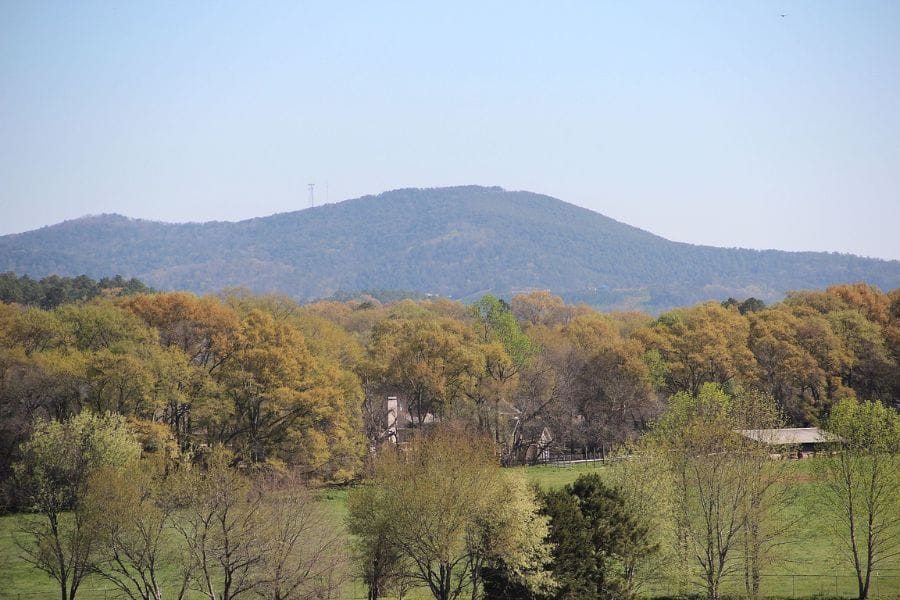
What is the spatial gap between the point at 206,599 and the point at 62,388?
23334 millimetres

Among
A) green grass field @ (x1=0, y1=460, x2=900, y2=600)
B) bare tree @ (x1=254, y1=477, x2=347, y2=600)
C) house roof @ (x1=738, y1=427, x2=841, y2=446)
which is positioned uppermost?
house roof @ (x1=738, y1=427, x2=841, y2=446)

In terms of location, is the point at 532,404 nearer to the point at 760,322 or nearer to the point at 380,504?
the point at 760,322

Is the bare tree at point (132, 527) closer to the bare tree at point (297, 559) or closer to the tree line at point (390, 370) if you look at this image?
the bare tree at point (297, 559)

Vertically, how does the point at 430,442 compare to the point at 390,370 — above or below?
below

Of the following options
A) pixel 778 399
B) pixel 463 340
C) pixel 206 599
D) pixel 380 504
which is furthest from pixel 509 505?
pixel 778 399

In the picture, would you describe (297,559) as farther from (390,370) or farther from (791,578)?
(390,370)

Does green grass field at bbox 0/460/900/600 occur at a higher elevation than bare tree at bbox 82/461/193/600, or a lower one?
lower

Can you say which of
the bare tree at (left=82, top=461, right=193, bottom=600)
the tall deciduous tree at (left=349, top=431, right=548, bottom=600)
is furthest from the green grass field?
the tall deciduous tree at (left=349, top=431, right=548, bottom=600)

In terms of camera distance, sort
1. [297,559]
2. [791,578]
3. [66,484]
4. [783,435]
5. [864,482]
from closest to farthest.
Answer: [297,559], [864,482], [791,578], [66,484], [783,435]

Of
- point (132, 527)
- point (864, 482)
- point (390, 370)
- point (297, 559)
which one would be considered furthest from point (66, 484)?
point (864, 482)

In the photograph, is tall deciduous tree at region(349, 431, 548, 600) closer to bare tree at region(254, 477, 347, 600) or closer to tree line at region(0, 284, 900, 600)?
tree line at region(0, 284, 900, 600)

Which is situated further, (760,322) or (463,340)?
(760,322)

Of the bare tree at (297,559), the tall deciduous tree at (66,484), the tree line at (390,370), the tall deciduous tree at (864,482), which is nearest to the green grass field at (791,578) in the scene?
the tall deciduous tree at (864,482)

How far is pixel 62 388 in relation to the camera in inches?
2472
